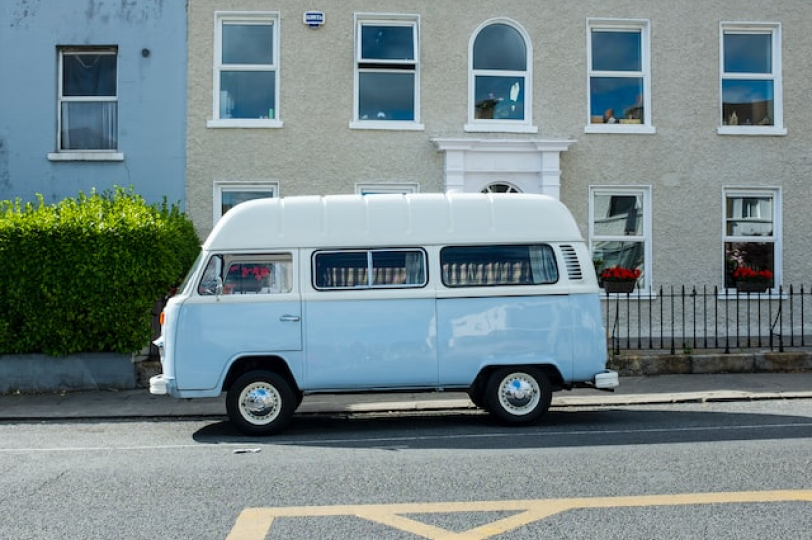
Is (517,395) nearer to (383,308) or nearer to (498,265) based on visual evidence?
(498,265)

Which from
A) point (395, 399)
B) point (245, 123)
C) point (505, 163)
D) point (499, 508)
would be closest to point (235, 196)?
point (245, 123)

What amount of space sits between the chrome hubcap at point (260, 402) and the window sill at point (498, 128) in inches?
309

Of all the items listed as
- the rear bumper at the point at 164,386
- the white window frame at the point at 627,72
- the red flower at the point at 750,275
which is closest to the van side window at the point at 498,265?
the rear bumper at the point at 164,386

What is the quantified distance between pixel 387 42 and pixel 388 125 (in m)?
1.55

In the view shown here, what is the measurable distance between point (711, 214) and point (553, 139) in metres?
3.21

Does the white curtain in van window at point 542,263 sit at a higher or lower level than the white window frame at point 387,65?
lower

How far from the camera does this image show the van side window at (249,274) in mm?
9609

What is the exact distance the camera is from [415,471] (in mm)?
7500

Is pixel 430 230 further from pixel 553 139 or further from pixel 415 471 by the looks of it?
pixel 553 139

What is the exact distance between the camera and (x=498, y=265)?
9859 millimetres

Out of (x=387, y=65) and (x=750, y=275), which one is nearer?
(x=750, y=275)

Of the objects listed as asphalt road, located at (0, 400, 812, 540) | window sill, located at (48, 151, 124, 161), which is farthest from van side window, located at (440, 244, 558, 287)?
window sill, located at (48, 151, 124, 161)

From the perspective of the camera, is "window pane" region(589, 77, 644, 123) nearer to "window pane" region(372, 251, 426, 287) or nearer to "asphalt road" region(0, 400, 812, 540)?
"asphalt road" region(0, 400, 812, 540)

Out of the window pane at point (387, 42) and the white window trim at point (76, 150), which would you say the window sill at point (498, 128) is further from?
the white window trim at point (76, 150)
